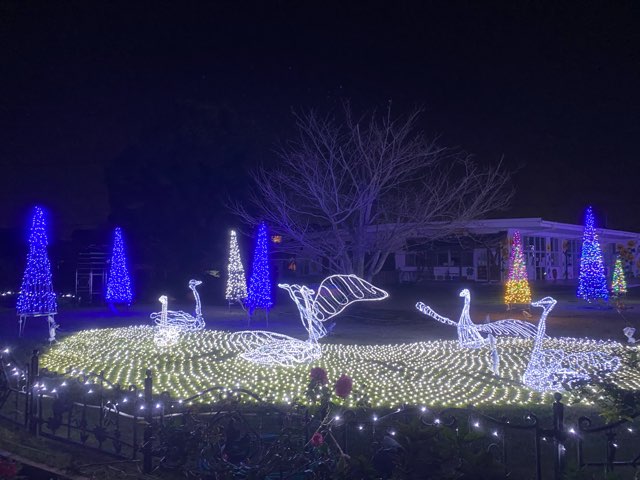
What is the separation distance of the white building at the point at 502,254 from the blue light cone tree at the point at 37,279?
21511 millimetres

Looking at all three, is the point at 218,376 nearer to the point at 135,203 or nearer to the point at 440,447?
the point at 440,447

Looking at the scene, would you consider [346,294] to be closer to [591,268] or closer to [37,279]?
[37,279]

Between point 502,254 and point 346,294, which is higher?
point 502,254

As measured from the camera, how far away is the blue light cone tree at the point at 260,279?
21.3m

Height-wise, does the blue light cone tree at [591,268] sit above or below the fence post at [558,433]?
above

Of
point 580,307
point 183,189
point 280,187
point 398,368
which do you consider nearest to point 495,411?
point 398,368

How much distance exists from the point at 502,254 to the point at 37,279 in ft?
85.4

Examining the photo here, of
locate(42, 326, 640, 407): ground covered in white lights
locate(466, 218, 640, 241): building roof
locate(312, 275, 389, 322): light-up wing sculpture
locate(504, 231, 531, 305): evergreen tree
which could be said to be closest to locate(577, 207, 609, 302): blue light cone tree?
locate(504, 231, 531, 305): evergreen tree

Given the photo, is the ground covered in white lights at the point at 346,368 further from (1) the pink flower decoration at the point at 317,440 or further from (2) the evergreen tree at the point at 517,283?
(2) the evergreen tree at the point at 517,283

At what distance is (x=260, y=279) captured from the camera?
21703 mm

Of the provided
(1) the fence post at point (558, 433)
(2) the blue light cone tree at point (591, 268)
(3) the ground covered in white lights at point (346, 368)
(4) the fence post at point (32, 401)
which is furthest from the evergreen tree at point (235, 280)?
(1) the fence post at point (558, 433)

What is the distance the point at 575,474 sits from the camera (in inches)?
158

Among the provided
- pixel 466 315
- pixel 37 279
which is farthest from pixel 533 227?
pixel 37 279

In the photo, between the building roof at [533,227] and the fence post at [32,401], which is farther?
the building roof at [533,227]
